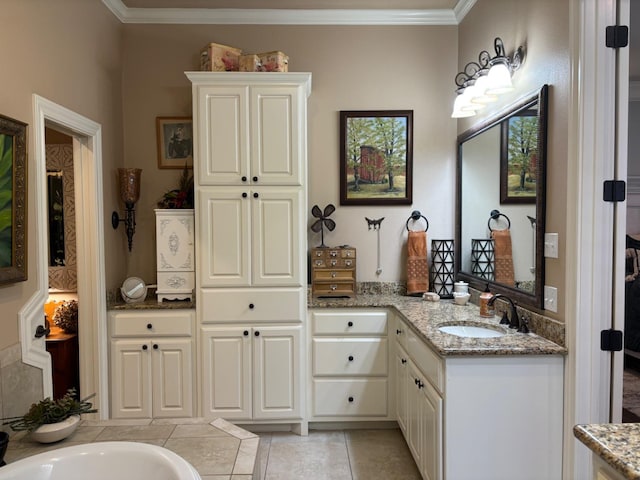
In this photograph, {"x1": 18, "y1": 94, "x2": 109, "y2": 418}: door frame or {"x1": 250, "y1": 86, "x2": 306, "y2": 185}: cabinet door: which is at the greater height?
{"x1": 250, "y1": 86, "x2": 306, "y2": 185}: cabinet door

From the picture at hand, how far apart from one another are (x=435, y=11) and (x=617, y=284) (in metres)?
2.40

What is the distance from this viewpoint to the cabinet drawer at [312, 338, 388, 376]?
298 cm

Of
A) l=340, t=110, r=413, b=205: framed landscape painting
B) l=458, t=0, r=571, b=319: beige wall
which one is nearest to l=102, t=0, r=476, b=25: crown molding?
l=340, t=110, r=413, b=205: framed landscape painting

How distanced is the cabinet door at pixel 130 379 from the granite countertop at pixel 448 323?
3.90ft

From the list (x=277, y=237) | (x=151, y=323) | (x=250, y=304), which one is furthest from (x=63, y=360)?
(x=277, y=237)

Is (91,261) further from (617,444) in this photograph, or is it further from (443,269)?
(617,444)

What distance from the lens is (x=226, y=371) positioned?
2.93 m

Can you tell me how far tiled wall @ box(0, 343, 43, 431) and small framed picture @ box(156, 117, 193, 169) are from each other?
5.71 ft

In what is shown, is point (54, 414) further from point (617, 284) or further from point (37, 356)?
point (617, 284)

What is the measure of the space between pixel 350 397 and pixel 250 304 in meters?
0.94

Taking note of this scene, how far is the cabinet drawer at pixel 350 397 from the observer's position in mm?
2996

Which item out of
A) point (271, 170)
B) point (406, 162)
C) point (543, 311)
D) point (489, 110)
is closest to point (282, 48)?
point (271, 170)

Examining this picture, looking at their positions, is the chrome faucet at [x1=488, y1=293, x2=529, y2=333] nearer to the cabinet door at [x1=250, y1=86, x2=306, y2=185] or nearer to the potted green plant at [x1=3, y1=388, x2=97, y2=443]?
the cabinet door at [x1=250, y1=86, x2=306, y2=185]

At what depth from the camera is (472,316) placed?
256 cm
